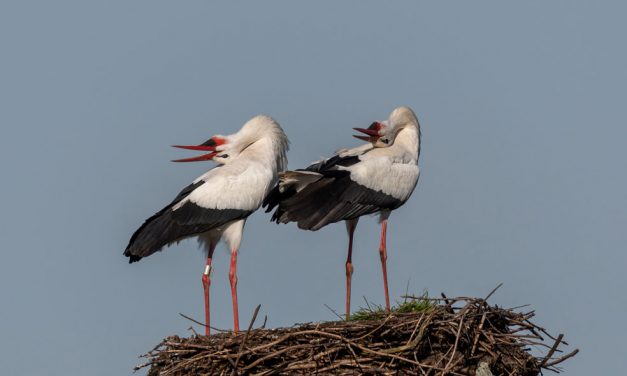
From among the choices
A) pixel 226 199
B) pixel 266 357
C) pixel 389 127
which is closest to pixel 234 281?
pixel 226 199

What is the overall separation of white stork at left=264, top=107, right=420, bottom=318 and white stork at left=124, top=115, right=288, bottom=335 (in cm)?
29

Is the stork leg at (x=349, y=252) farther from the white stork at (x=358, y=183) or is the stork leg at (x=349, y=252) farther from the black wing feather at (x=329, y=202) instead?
the black wing feather at (x=329, y=202)

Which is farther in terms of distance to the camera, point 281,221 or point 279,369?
point 281,221

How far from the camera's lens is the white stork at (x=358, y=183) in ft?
45.3

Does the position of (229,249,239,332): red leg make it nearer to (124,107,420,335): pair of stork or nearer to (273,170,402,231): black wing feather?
(124,107,420,335): pair of stork

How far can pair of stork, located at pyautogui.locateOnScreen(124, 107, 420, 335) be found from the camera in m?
13.7

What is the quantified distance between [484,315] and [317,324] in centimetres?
144

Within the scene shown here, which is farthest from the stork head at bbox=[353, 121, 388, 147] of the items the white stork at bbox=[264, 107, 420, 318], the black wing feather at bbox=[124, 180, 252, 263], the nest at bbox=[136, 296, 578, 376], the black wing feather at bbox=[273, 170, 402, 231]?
the nest at bbox=[136, 296, 578, 376]

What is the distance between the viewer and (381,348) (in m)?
11.4

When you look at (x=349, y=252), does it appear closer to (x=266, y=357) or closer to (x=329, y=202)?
(x=329, y=202)

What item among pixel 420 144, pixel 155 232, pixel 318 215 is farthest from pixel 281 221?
pixel 420 144

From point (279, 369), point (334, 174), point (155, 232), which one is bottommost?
point (279, 369)

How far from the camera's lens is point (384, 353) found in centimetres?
1125

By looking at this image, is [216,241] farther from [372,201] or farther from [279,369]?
[279,369]
